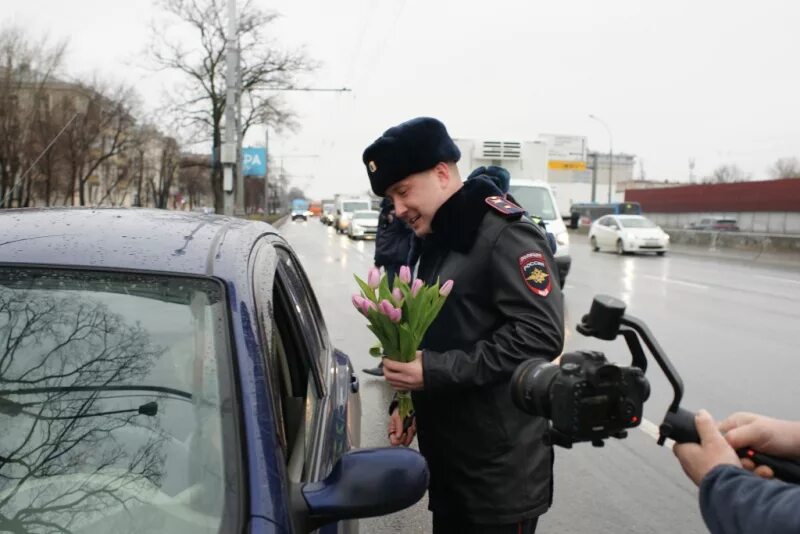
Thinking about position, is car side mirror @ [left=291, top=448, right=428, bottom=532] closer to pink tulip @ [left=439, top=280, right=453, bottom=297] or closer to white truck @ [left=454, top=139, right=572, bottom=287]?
pink tulip @ [left=439, top=280, right=453, bottom=297]

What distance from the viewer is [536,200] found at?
14.7 m

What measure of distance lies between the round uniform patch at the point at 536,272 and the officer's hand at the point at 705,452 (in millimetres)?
957

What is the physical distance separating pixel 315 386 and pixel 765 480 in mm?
1676

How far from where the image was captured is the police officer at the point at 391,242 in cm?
675

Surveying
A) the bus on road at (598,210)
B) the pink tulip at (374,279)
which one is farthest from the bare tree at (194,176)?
the pink tulip at (374,279)

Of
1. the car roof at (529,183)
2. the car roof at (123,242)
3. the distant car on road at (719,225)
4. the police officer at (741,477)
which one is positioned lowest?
the distant car on road at (719,225)

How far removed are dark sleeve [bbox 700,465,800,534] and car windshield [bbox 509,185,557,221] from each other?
1338 cm

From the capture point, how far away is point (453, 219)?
231cm

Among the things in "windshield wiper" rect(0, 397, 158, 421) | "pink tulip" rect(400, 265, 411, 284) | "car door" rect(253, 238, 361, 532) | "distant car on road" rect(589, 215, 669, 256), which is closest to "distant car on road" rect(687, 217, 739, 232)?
"distant car on road" rect(589, 215, 669, 256)

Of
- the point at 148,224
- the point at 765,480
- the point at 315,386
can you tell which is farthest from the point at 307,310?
the point at 765,480

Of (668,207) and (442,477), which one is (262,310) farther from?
(668,207)

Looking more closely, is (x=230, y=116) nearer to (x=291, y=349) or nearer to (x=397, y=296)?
(x=291, y=349)

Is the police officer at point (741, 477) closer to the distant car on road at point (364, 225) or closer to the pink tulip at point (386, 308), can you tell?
the pink tulip at point (386, 308)

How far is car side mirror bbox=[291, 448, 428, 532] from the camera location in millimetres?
1684
